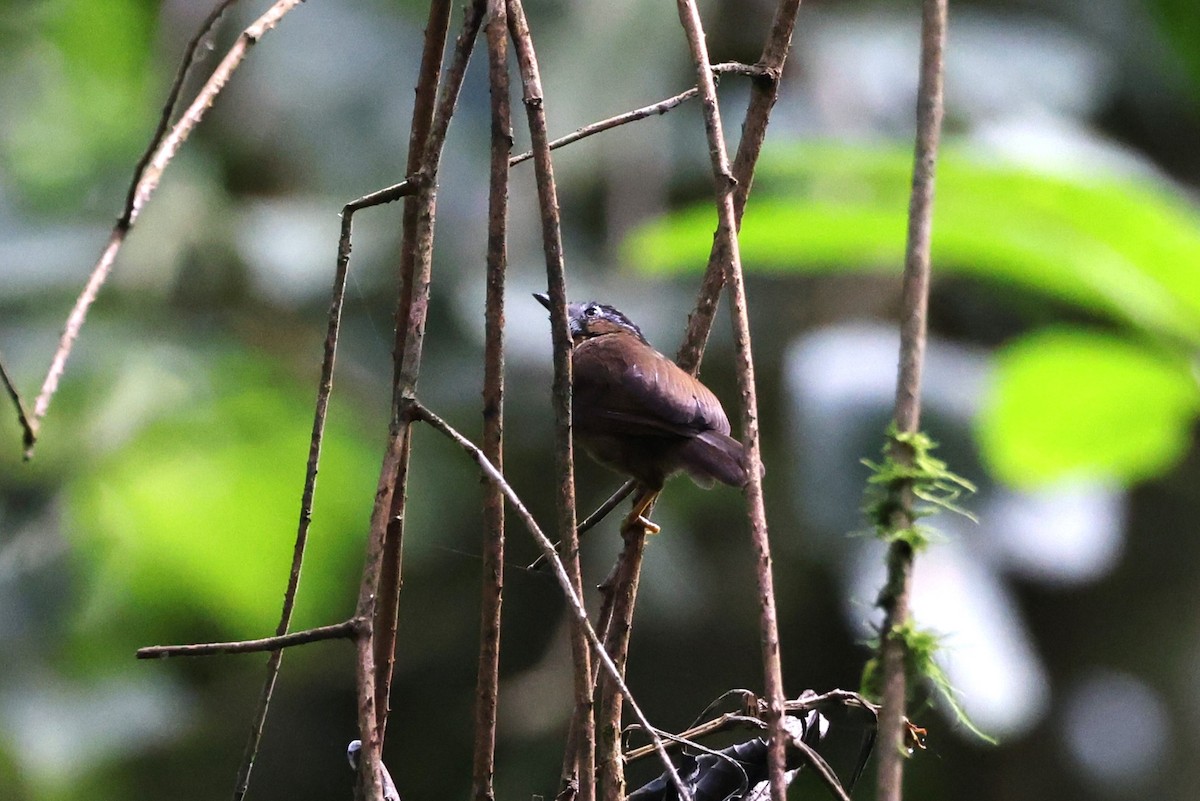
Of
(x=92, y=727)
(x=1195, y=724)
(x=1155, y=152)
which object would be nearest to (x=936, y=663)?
(x=92, y=727)

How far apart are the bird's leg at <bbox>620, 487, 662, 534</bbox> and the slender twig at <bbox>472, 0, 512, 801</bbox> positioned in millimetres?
410

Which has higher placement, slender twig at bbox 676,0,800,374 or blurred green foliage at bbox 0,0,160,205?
blurred green foliage at bbox 0,0,160,205

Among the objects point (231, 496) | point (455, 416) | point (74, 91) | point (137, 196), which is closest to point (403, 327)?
point (137, 196)

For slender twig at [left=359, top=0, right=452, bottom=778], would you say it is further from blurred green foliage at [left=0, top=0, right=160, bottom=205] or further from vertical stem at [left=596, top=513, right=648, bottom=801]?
blurred green foliage at [left=0, top=0, right=160, bottom=205]

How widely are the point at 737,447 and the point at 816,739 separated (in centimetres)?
87

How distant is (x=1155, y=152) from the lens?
18.6 feet

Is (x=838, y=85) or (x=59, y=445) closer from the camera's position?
(x=59, y=445)

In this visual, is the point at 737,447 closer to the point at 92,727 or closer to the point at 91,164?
the point at 92,727

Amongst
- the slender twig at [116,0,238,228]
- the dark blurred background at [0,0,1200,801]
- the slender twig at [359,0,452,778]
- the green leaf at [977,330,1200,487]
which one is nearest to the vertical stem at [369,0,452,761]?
the slender twig at [359,0,452,778]

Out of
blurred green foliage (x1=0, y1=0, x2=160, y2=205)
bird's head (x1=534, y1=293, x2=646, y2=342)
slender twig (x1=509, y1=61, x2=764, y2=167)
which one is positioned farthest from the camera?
blurred green foliage (x1=0, y1=0, x2=160, y2=205)

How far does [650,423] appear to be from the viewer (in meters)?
2.30

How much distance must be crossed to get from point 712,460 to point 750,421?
1060 millimetres

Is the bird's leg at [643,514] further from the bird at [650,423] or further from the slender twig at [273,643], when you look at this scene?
the slender twig at [273,643]

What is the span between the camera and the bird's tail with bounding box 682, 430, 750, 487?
7.45 feet
